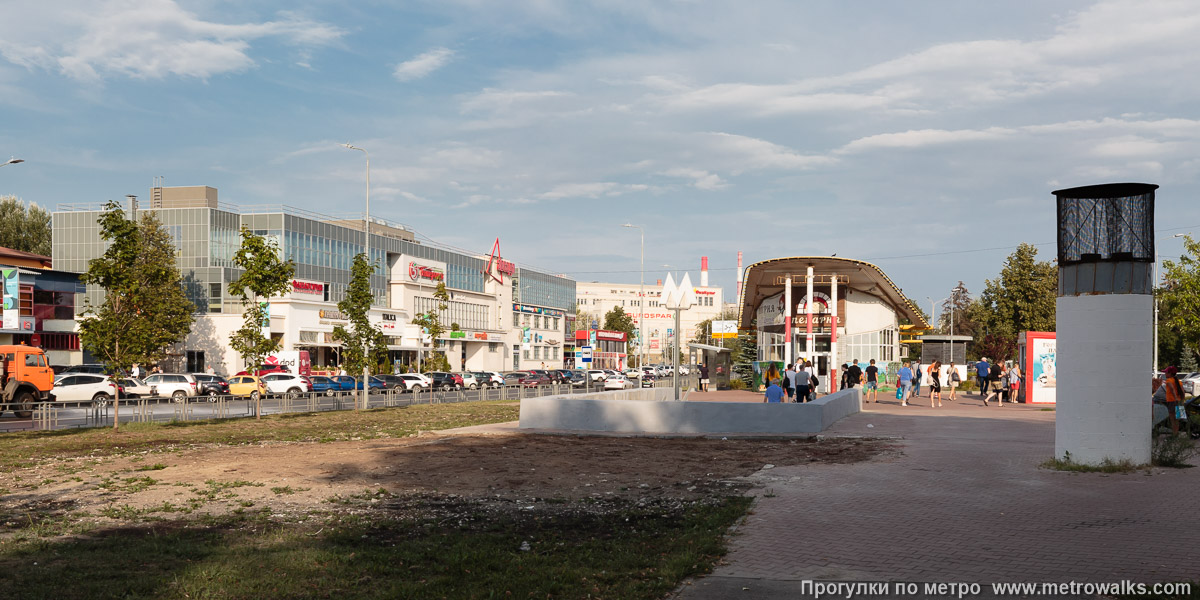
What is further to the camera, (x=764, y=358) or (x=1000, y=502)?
(x=764, y=358)

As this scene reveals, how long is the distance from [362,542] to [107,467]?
8907 mm

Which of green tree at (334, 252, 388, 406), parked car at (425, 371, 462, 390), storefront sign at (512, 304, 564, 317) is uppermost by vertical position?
storefront sign at (512, 304, 564, 317)

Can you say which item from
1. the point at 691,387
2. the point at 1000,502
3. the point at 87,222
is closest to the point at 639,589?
the point at 1000,502

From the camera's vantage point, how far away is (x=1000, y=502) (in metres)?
11.0

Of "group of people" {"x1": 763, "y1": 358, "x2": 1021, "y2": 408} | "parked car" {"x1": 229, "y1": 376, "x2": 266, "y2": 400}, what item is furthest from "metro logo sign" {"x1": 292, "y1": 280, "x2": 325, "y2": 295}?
"group of people" {"x1": 763, "y1": 358, "x2": 1021, "y2": 408}

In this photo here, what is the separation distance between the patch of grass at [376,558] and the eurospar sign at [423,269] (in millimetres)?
78591

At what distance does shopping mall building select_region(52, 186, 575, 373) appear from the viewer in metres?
70.3

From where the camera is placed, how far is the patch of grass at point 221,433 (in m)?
19.3

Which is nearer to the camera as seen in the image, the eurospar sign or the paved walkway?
the paved walkway

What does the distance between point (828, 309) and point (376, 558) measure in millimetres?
54695

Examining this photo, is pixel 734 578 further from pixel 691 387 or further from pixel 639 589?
pixel 691 387

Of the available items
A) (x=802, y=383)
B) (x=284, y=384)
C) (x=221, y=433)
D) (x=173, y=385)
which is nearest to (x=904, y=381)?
(x=802, y=383)

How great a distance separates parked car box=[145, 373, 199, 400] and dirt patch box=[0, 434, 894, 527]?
1189 inches

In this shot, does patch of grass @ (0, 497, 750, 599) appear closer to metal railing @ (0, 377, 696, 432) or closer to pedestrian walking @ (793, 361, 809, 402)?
metal railing @ (0, 377, 696, 432)
